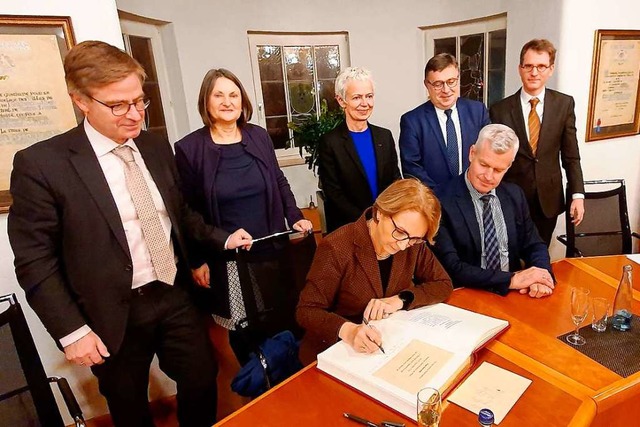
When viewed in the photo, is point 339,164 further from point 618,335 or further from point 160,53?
point 160,53

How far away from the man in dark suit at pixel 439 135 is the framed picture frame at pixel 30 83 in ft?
5.18

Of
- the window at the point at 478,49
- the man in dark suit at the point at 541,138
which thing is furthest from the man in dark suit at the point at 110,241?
the window at the point at 478,49

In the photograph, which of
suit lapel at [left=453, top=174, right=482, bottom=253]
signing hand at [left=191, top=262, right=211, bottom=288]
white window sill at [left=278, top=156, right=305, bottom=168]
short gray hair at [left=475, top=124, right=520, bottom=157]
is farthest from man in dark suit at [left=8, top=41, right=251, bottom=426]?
white window sill at [left=278, top=156, right=305, bottom=168]

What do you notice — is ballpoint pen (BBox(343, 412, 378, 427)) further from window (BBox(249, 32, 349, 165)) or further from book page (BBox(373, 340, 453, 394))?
window (BBox(249, 32, 349, 165))

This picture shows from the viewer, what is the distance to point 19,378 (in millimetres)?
1241

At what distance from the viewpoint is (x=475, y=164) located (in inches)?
69.4

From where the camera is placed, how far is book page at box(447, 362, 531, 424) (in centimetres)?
103

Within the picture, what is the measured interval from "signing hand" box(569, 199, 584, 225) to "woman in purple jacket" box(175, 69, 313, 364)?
5.16ft

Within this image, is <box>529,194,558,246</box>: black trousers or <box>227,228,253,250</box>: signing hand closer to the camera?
<box>227,228,253,250</box>: signing hand

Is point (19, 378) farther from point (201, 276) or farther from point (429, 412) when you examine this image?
point (429, 412)

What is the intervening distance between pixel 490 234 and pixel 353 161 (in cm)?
75

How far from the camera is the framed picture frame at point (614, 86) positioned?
3.09 m

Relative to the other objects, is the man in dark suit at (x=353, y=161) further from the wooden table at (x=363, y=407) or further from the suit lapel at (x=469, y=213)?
the wooden table at (x=363, y=407)

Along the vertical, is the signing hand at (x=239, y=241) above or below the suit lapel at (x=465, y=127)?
below
